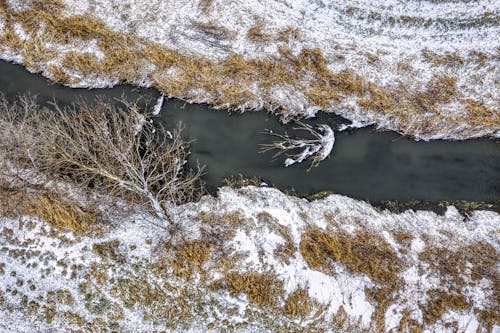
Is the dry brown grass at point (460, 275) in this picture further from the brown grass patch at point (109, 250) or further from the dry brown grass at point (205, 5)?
the dry brown grass at point (205, 5)

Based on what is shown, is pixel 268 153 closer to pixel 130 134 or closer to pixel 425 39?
pixel 130 134

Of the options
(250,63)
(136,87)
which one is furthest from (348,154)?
(136,87)

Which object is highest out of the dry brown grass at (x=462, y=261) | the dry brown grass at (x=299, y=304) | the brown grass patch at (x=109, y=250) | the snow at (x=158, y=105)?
the snow at (x=158, y=105)

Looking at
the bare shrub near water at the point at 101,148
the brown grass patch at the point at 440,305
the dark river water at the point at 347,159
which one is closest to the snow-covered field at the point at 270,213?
the brown grass patch at the point at 440,305

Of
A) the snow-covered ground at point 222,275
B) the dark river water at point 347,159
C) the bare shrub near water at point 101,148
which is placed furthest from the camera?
the dark river water at point 347,159

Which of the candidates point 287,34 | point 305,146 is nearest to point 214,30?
point 287,34

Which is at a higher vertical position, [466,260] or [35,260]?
[466,260]

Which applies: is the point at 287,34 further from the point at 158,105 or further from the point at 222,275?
the point at 222,275
